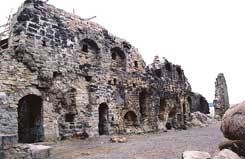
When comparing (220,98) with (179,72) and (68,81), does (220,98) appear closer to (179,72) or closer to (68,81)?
(179,72)

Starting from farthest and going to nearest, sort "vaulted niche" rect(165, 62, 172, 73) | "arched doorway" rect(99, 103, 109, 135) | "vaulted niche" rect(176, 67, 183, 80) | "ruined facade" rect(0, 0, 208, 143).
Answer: "vaulted niche" rect(176, 67, 183, 80)
"vaulted niche" rect(165, 62, 172, 73)
"arched doorway" rect(99, 103, 109, 135)
"ruined facade" rect(0, 0, 208, 143)

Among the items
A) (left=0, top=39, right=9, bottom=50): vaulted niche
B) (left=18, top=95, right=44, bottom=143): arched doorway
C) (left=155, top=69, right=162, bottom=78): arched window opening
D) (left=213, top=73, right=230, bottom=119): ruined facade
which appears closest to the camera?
(left=18, top=95, right=44, bottom=143): arched doorway

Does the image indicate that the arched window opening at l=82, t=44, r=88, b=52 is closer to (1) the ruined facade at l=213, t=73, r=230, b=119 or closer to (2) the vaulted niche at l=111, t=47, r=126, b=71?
(2) the vaulted niche at l=111, t=47, r=126, b=71

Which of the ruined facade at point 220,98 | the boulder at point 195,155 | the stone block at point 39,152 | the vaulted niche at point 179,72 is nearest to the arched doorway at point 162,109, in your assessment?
the vaulted niche at point 179,72

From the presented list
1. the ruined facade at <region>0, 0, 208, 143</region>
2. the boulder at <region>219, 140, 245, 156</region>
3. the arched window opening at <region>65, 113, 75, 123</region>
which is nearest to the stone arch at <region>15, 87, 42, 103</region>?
the ruined facade at <region>0, 0, 208, 143</region>

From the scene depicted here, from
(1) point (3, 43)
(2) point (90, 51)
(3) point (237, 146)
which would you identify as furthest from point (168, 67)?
(3) point (237, 146)

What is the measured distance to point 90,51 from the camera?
15477mm

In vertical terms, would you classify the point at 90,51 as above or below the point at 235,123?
above

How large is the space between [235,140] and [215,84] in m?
22.0

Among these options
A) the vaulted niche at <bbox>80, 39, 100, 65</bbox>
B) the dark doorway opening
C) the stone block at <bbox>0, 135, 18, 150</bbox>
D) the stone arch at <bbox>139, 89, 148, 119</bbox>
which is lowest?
the dark doorway opening

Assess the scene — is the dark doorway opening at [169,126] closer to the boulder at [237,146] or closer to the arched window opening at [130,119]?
the arched window opening at [130,119]

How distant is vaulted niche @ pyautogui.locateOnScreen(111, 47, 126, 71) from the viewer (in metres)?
17.2

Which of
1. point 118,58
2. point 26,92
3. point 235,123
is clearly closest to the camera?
point 235,123

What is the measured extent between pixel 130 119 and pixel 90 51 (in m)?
4.96
